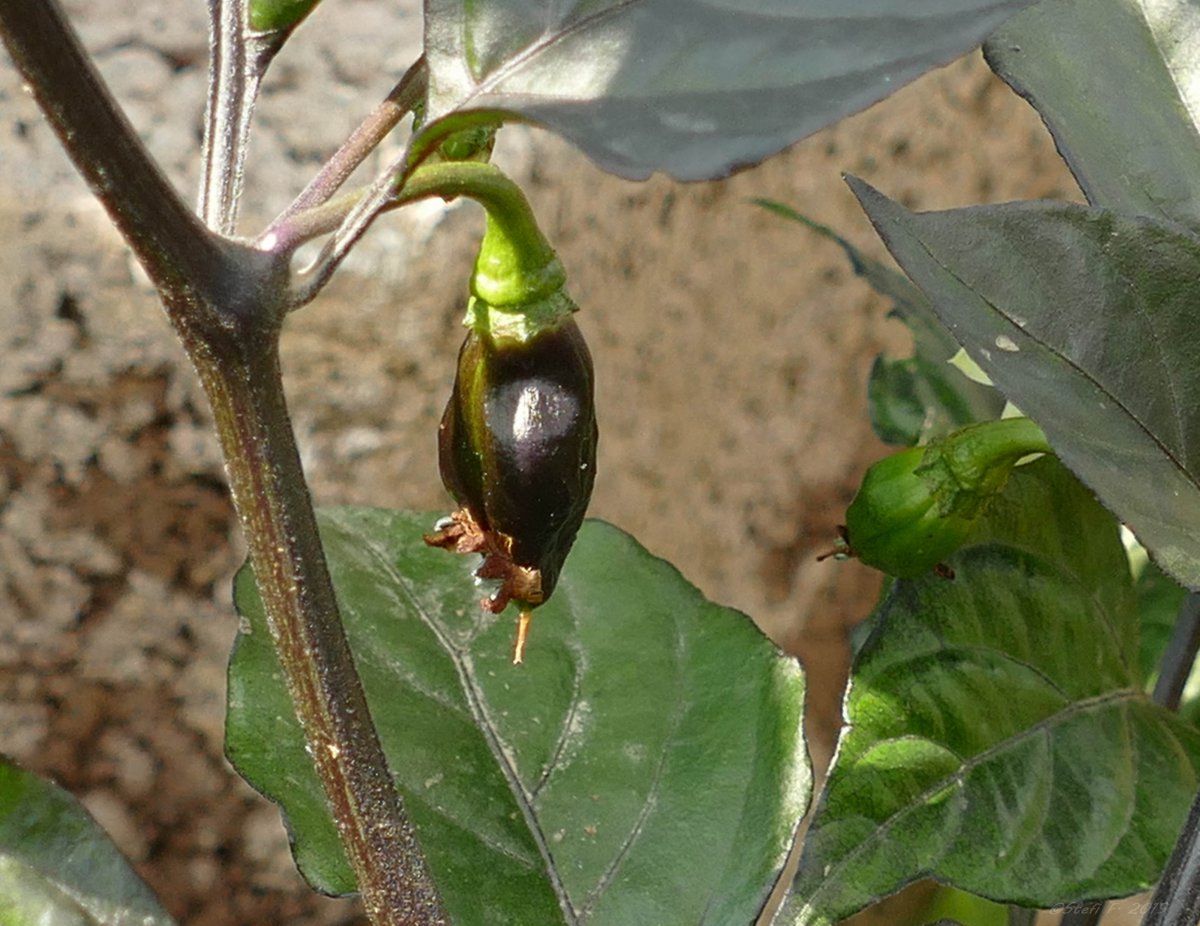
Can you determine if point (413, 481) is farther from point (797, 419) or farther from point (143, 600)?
point (797, 419)

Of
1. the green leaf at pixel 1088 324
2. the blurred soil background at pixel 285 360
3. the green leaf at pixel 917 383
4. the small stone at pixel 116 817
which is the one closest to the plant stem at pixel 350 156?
the green leaf at pixel 1088 324

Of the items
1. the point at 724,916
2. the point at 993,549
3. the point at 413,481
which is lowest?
the point at 413,481

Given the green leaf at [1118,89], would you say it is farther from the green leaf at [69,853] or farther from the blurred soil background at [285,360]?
the blurred soil background at [285,360]

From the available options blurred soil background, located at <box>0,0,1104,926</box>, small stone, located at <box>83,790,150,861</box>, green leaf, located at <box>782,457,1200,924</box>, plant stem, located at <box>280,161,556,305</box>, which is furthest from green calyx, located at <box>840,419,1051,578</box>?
small stone, located at <box>83,790,150,861</box>

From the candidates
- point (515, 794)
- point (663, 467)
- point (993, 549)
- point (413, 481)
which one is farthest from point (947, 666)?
point (663, 467)

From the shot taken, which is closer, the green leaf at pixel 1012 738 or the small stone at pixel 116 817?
the green leaf at pixel 1012 738

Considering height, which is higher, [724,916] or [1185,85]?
[1185,85]
